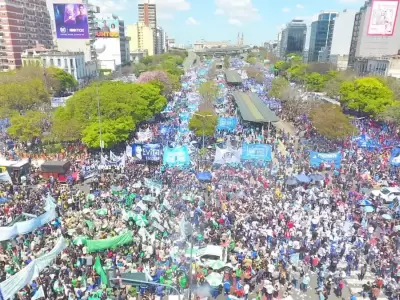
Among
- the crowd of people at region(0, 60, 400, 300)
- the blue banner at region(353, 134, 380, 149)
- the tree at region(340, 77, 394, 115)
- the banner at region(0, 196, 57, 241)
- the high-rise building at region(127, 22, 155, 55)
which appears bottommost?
the crowd of people at region(0, 60, 400, 300)

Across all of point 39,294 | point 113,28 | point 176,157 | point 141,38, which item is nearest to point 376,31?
point 176,157

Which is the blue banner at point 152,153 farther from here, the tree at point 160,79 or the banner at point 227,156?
the tree at point 160,79

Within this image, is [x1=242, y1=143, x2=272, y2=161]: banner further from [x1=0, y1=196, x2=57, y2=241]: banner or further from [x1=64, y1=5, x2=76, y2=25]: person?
[x1=64, y1=5, x2=76, y2=25]: person

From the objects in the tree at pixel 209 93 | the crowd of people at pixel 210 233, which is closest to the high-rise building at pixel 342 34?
the tree at pixel 209 93

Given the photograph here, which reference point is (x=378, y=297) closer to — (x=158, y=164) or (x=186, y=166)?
(x=186, y=166)

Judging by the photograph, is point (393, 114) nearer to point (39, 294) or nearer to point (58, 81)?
point (39, 294)

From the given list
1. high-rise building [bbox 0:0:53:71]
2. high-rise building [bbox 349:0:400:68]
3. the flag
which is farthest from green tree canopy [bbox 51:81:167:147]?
high-rise building [bbox 349:0:400:68]
